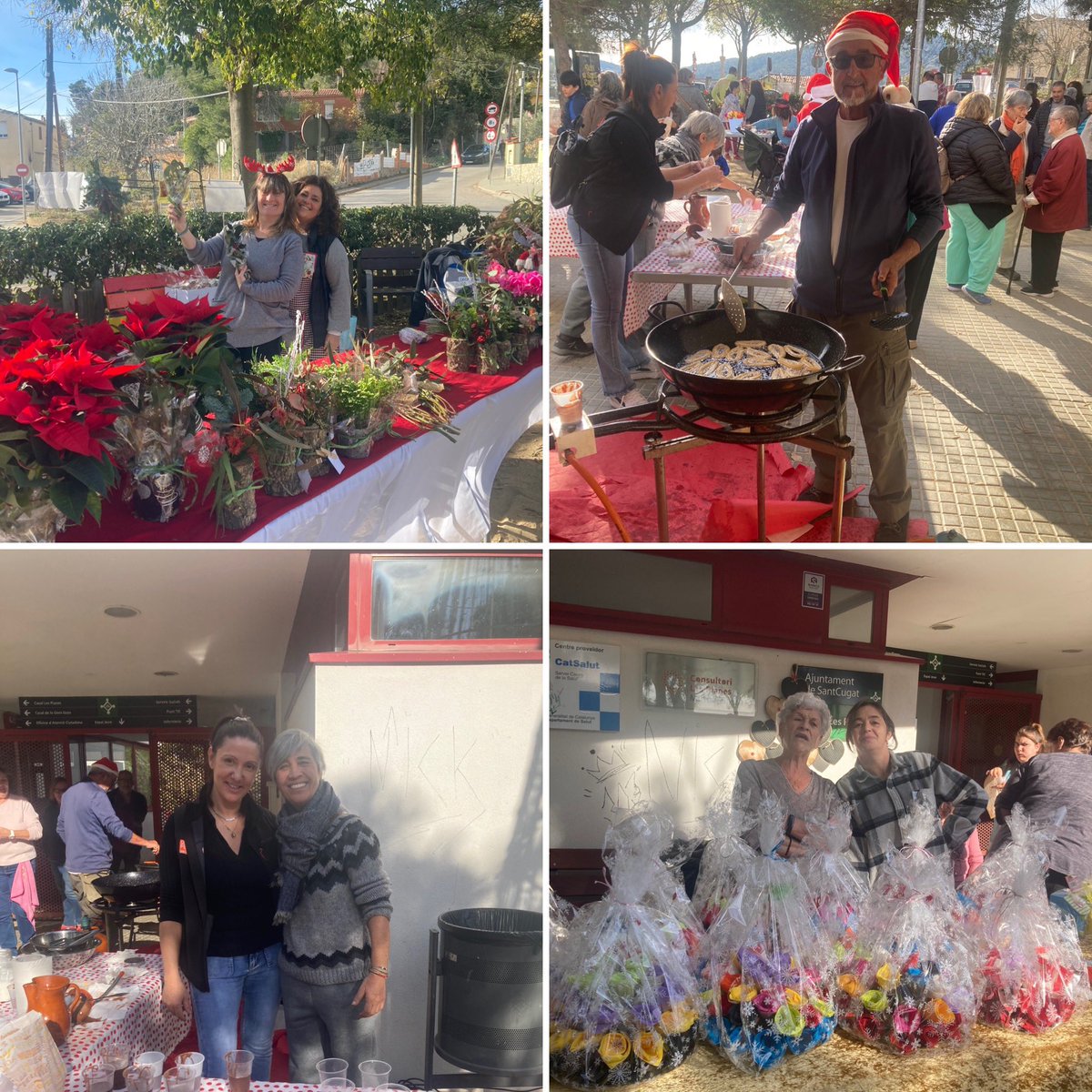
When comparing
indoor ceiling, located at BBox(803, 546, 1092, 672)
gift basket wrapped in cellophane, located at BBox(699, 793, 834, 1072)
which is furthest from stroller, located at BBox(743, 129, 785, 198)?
gift basket wrapped in cellophane, located at BBox(699, 793, 834, 1072)

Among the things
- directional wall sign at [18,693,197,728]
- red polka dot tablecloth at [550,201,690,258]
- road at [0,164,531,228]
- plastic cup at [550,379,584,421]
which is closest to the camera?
plastic cup at [550,379,584,421]

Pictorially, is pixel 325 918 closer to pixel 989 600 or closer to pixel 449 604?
pixel 449 604

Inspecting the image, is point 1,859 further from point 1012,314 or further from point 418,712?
point 1012,314

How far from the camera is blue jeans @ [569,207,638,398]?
2883mm

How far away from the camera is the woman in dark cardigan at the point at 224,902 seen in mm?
2076

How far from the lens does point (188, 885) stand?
6.81ft

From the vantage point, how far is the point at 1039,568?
83.1 inches

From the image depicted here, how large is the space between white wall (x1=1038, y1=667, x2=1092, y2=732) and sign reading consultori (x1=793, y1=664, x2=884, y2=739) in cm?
46

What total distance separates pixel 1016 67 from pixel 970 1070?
2.17 metres

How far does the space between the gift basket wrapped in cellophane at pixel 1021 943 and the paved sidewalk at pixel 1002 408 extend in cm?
81

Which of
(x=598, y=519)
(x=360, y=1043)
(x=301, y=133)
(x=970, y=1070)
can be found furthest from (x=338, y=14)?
(x=970, y=1070)

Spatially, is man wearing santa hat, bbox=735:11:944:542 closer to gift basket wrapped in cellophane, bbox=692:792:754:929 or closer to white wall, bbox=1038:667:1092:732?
white wall, bbox=1038:667:1092:732

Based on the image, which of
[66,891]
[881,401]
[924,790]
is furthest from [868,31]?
[66,891]

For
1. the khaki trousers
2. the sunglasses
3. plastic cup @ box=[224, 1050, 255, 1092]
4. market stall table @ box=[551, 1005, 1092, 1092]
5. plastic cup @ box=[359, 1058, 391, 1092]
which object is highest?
the sunglasses
